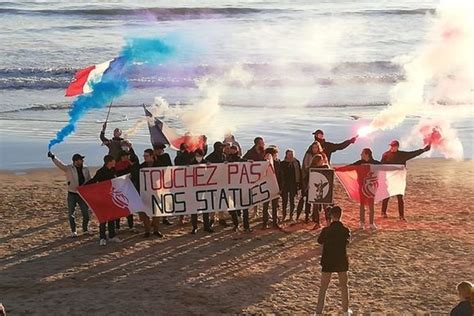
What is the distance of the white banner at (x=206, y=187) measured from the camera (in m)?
14.3

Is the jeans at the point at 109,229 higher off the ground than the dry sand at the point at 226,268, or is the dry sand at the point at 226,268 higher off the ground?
the jeans at the point at 109,229

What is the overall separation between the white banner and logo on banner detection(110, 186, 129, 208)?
0.37 m

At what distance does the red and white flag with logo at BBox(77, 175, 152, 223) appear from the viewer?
13867 mm

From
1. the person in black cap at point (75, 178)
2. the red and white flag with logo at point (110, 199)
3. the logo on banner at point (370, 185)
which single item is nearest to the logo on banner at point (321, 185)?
the logo on banner at point (370, 185)

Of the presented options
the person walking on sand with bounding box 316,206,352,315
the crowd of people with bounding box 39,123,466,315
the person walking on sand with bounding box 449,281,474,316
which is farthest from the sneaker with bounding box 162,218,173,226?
the person walking on sand with bounding box 449,281,474,316

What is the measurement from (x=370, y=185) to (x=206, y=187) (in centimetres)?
302

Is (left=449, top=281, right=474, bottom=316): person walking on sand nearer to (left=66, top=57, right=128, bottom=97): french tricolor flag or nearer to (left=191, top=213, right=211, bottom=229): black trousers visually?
(left=191, top=213, right=211, bottom=229): black trousers

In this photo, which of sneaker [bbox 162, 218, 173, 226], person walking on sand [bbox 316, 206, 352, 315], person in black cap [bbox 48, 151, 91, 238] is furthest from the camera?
sneaker [bbox 162, 218, 173, 226]

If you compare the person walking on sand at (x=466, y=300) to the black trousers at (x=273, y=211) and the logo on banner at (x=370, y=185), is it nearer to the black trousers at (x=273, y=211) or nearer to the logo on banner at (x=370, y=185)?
the logo on banner at (x=370, y=185)

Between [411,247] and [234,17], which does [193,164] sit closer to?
[411,247]

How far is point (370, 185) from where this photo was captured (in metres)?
14.9

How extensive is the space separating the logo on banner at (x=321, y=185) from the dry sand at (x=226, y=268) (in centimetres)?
66

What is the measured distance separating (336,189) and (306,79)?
19.3 meters

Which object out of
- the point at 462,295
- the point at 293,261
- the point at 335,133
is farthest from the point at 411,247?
the point at 335,133
